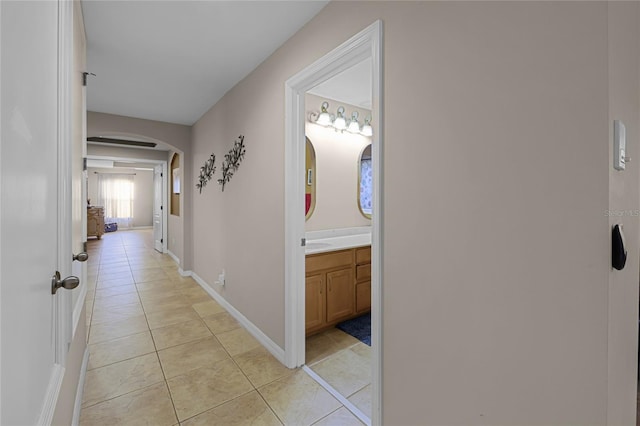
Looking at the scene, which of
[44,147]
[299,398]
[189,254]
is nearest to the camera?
[44,147]

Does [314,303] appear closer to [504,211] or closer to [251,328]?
[251,328]

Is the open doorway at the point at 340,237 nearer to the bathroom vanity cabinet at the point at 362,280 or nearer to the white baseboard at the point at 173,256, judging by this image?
the bathroom vanity cabinet at the point at 362,280

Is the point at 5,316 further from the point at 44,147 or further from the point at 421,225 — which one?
the point at 421,225

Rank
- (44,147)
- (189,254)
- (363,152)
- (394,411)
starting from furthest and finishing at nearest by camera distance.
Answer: (189,254) → (363,152) → (394,411) → (44,147)

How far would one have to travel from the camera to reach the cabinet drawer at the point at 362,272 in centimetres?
290

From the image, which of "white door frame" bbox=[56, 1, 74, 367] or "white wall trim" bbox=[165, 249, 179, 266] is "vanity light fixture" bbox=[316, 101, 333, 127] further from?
"white wall trim" bbox=[165, 249, 179, 266]

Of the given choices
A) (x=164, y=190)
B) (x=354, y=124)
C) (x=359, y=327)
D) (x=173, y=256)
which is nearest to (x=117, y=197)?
(x=164, y=190)

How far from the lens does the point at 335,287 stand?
2.71 metres

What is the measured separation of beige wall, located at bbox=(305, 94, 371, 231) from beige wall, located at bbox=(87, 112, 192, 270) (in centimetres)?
235

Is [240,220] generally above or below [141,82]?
below

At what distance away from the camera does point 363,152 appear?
3674mm

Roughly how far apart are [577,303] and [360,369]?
1671 millimetres

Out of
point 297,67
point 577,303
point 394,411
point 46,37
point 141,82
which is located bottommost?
point 394,411

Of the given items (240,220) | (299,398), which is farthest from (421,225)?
(240,220)
